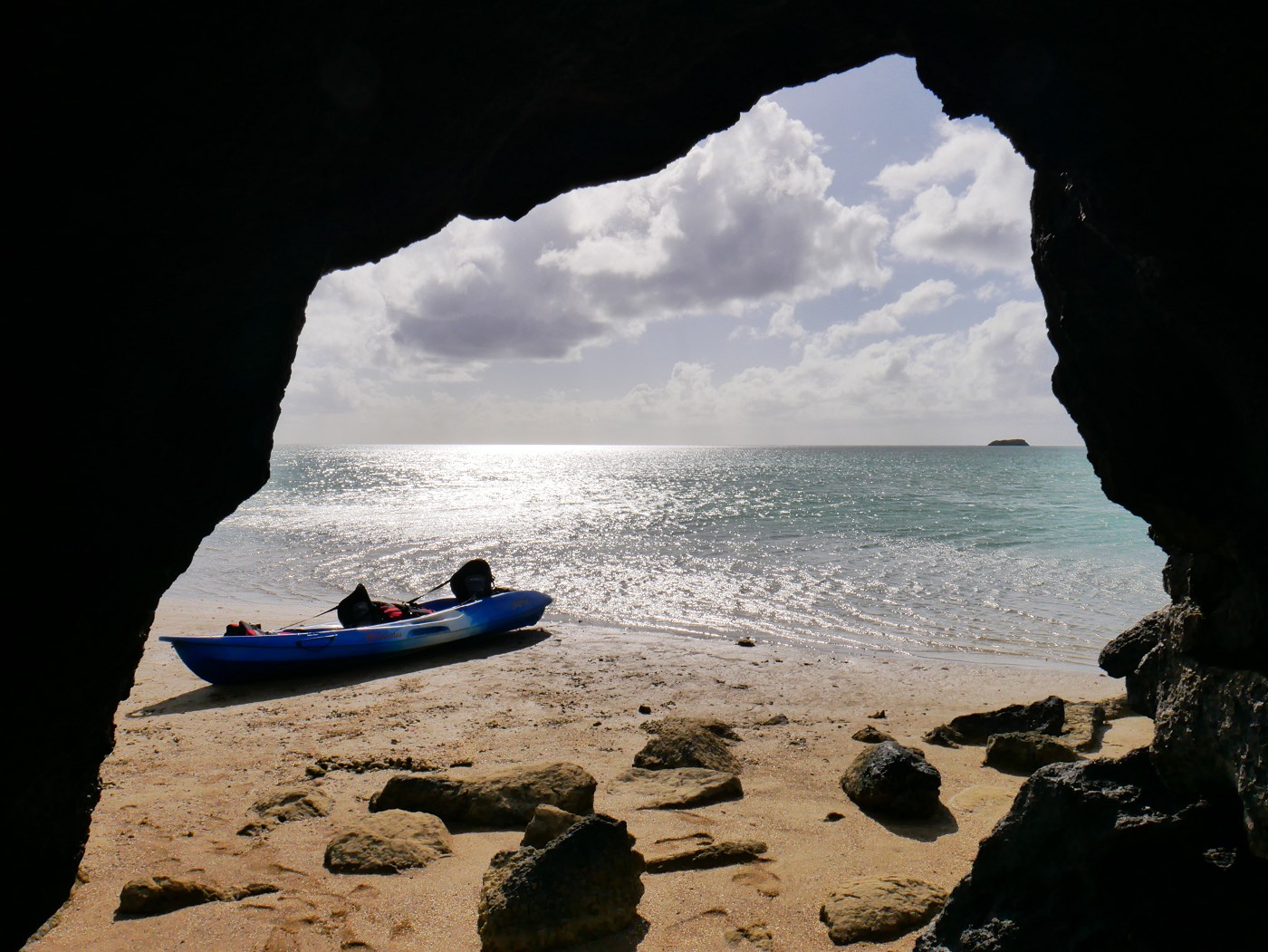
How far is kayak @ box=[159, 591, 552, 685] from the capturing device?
33.8 ft

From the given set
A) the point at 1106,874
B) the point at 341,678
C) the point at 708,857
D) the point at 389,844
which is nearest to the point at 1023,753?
the point at 708,857

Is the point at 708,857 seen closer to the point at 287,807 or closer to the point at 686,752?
the point at 686,752

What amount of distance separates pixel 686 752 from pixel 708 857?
1.79m

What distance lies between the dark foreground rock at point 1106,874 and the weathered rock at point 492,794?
9.61 feet

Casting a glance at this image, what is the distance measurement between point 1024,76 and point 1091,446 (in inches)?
73.5

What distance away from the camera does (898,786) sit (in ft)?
18.3

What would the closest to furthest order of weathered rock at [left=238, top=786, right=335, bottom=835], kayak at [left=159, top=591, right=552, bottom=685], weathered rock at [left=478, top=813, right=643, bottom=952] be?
1. weathered rock at [left=478, top=813, right=643, bottom=952]
2. weathered rock at [left=238, top=786, right=335, bottom=835]
3. kayak at [left=159, top=591, right=552, bottom=685]

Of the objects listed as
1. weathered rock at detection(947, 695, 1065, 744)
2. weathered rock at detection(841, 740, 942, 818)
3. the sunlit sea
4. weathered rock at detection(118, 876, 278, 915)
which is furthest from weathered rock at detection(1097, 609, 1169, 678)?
weathered rock at detection(118, 876, 278, 915)

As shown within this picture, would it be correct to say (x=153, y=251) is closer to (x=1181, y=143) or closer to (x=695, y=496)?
(x=1181, y=143)

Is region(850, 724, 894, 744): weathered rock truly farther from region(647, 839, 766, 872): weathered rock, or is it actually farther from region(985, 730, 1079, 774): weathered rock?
region(647, 839, 766, 872): weathered rock

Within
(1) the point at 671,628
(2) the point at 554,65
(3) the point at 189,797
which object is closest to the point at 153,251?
(2) the point at 554,65

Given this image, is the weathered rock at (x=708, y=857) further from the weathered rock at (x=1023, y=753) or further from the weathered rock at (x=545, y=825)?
the weathered rock at (x=1023, y=753)

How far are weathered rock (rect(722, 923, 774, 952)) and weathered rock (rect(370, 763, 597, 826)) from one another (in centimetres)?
178

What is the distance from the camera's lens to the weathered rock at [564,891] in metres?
3.86
